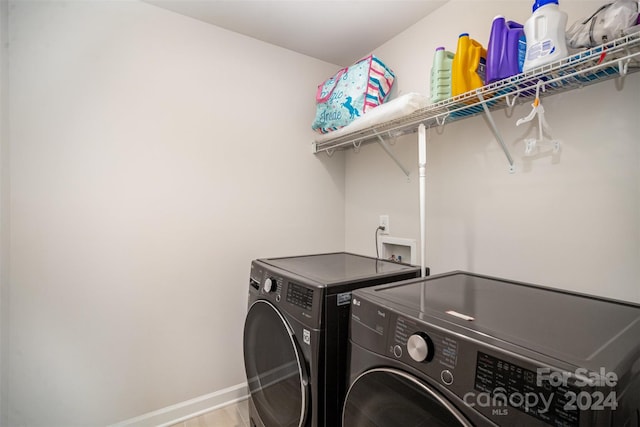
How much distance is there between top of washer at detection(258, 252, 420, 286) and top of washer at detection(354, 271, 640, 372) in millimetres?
148

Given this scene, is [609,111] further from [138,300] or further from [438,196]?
[138,300]

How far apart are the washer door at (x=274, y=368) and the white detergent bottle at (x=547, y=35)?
1342 millimetres

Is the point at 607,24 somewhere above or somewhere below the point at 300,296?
above

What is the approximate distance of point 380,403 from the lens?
837 mm

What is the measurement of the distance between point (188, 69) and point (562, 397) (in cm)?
212

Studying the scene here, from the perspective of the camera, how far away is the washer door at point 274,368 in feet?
3.73

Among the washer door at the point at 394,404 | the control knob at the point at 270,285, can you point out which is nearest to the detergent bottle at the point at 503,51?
the washer door at the point at 394,404

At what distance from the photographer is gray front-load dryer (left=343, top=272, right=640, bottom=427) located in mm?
525

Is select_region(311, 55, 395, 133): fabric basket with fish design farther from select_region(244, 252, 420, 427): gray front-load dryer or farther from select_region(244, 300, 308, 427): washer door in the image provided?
select_region(244, 300, 308, 427): washer door

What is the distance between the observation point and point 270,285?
1351mm

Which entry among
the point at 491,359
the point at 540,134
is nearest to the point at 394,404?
the point at 491,359

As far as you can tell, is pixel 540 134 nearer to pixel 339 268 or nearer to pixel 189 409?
pixel 339 268

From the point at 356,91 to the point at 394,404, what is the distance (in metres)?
1.58

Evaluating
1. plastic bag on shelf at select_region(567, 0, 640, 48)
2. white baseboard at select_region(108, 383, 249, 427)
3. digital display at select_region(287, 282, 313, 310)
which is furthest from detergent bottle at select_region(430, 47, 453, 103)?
white baseboard at select_region(108, 383, 249, 427)
